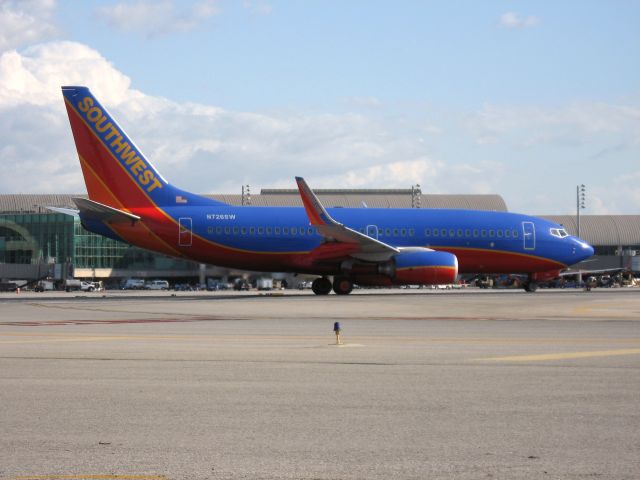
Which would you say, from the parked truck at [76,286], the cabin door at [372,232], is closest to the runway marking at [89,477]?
the cabin door at [372,232]

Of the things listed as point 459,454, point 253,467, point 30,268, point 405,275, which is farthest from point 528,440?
point 30,268

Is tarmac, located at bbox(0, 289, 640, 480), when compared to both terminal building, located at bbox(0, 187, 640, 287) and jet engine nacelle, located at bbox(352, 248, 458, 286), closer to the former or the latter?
jet engine nacelle, located at bbox(352, 248, 458, 286)

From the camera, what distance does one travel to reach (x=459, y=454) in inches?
334

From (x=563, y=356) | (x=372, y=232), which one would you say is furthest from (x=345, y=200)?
(x=563, y=356)

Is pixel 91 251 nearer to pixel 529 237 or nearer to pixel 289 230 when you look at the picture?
pixel 289 230

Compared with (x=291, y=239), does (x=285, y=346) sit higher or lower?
lower

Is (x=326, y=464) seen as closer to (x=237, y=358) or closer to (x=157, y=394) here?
(x=157, y=394)

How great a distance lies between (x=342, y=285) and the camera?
49469 mm

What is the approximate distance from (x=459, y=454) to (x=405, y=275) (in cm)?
3853

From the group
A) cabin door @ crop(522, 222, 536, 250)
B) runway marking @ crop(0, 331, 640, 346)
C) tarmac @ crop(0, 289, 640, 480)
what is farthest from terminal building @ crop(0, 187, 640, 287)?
tarmac @ crop(0, 289, 640, 480)

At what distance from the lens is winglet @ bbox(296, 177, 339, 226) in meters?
46.1

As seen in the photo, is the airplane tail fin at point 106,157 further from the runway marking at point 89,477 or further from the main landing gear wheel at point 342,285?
the runway marking at point 89,477

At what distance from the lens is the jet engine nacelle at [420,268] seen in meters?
46.6

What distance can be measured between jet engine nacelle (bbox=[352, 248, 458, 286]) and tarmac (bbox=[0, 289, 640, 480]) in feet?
77.3
